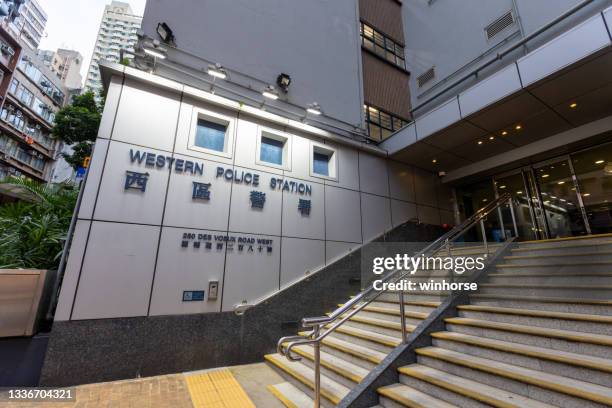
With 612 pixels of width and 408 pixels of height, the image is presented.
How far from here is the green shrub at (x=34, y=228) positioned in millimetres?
4574

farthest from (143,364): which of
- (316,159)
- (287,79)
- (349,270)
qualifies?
(287,79)

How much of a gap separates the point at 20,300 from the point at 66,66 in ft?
227

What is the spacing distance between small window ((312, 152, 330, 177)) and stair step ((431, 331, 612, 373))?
4.81 metres

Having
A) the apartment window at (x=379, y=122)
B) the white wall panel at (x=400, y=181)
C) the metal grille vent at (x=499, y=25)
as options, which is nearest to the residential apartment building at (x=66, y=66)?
the apartment window at (x=379, y=122)

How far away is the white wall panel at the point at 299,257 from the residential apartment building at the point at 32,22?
68.4m

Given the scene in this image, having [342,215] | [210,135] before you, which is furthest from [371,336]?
[210,135]

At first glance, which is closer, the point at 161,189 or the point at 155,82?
the point at 161,189

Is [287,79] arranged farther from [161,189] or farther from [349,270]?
[349,270]

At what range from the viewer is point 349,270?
→ 6.87m

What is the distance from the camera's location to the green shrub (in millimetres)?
4574

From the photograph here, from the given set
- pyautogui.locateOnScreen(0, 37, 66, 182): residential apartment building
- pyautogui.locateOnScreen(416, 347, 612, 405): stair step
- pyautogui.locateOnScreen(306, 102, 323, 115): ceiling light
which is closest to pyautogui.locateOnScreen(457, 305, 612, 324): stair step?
pyautogui.locateOnScreen(416, 347, 612, 405): stair step

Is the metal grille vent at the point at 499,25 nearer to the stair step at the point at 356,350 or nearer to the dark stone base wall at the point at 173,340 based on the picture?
the dark stone base wall at the point at 173,340

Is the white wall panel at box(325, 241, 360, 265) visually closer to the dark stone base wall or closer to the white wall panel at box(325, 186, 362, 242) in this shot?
the white wall panel at box(325, 186, 362, 242)

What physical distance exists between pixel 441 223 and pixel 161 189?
869cm
